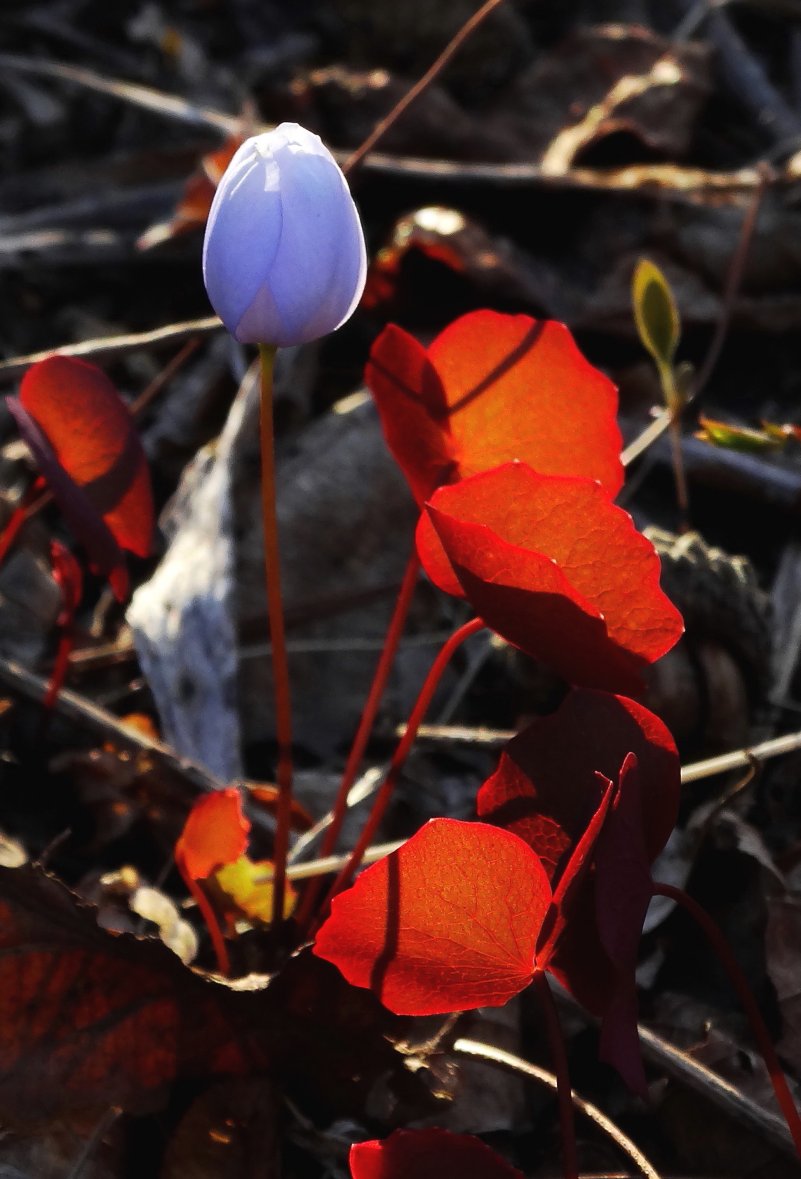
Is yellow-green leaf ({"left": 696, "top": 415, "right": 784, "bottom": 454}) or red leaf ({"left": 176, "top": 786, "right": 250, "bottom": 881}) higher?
yellow-green leaf ({"left": 696, "top": 415, "right": 784, "bottom": 454})

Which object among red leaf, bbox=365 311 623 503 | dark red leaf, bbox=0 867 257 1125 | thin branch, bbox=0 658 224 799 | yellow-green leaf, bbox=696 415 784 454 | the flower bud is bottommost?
thin branch, bbox=0 658 224 799

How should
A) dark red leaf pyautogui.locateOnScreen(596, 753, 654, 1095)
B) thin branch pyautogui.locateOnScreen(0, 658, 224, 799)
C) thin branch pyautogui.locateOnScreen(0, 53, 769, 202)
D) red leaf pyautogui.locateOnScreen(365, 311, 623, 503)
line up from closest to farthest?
dark red leaf pyautogui.locateOnScreen(596, 753, 654, 1095) → red leaf pyautogui.locateOnScreen(365, 311, 623, 503) → thin branch pyautogui.locateOnScreen(0, 658, 224, 799) → thin branch pyautogui.locateOnScreen(0, 53, 769, 202)

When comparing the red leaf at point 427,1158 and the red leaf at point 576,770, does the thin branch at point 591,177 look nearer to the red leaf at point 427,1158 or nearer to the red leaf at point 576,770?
the red leaf at point 576,770

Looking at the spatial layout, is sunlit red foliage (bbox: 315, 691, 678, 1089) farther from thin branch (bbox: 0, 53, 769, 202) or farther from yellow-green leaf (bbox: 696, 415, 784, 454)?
thin branch (bbox: 0, 53, 769, 202)

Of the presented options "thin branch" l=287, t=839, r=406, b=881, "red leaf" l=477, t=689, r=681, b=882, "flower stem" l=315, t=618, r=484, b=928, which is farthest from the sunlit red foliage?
"thin branch" l=287, t=839, r=406, b=881

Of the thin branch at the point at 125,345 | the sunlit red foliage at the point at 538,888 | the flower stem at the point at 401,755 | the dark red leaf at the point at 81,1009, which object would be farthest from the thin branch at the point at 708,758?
the thin branch at the point at 125,345

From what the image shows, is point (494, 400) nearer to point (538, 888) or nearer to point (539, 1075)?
point (538, 888)
